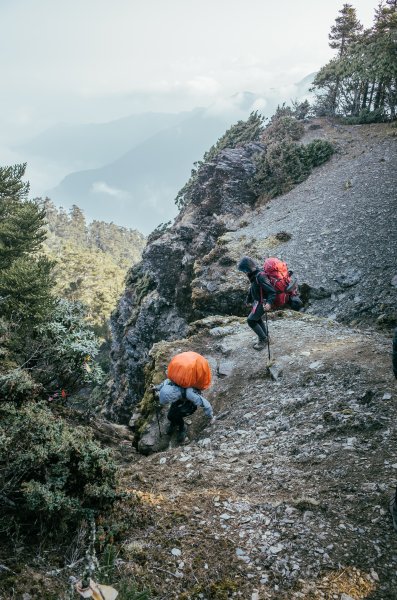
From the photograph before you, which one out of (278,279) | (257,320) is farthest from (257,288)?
(257,320)

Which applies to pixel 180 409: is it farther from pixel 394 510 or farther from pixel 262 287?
pixel 394 510

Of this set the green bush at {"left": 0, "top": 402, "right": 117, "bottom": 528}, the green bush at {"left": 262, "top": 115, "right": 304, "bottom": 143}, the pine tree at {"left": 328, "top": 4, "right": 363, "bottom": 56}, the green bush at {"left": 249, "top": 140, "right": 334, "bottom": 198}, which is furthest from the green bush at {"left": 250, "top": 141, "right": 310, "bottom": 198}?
the green bush at {"left": 0, "top": 402, "right": 117, "bottom": 528}

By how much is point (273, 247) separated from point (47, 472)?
17.9m

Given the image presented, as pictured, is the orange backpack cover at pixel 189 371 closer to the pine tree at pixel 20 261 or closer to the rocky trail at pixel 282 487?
the rocky trail at pixel 282 487

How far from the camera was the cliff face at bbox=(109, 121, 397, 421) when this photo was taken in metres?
15.6

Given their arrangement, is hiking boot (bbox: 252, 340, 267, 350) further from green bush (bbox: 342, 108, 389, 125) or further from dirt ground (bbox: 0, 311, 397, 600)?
green bush (bbox: 342, 108, 389, 125)

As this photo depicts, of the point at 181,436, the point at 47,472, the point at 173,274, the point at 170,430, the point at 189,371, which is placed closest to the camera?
the point at 47,472

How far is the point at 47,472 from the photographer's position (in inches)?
163

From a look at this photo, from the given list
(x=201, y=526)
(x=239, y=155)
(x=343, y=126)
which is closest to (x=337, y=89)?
(x=343, y=126)

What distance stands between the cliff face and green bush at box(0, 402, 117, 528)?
10.5 meters

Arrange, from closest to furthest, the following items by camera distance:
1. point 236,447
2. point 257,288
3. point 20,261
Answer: point 236,447 < point 257,288 < point 20,261

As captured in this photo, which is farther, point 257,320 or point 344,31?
point 344,31

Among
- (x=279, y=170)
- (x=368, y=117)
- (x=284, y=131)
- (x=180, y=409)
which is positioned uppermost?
(x=368, y=117)

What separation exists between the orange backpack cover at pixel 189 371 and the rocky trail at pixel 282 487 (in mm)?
1257
